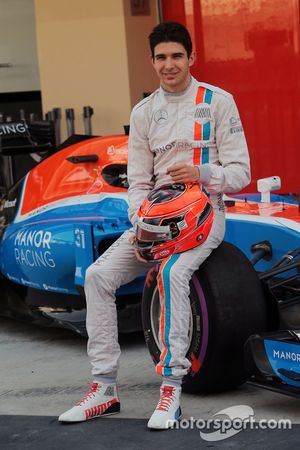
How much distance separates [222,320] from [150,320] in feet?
1.54

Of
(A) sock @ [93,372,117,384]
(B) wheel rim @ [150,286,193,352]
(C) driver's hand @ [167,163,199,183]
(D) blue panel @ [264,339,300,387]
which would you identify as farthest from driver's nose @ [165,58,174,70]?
(A) sock @ [93,372,117,384]

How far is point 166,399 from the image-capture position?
456cm

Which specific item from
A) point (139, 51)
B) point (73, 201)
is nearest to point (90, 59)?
point (139, 51)

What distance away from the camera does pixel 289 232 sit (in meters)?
5.32

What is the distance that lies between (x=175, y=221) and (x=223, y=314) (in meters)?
0.46

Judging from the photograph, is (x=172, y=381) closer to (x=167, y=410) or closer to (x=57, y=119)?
(x=167, y=410)

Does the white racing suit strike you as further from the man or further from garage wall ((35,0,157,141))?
garage wall ((35,0,157,141))

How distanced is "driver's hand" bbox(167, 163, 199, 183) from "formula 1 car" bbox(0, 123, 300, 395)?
0.38m

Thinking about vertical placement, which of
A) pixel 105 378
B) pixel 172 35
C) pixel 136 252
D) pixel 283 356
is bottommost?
pixel 105 378

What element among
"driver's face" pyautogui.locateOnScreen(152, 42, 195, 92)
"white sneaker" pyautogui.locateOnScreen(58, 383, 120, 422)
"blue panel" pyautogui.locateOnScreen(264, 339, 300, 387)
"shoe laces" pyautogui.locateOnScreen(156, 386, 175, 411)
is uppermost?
"driver's face" pyautogui.locateOnScreen(152, 42, 195, 92)

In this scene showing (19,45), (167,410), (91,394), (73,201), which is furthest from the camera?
(19,45)

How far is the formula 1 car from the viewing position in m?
4.75

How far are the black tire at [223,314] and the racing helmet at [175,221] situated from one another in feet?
0.60

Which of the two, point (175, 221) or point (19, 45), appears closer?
point (175, 221)
